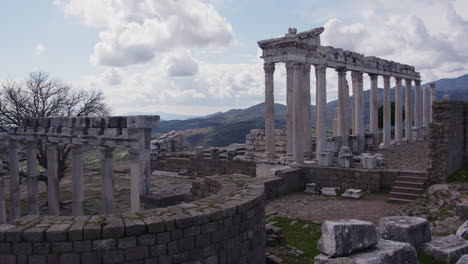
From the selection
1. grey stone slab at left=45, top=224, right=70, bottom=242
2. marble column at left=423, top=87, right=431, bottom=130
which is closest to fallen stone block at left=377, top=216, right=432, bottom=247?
grey stone slab at left=45, top=224, right=70, bottom=242

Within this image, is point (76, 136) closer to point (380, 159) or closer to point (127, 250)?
point (127, 250)

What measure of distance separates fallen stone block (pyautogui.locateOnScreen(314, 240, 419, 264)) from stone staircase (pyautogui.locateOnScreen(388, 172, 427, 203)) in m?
8.42

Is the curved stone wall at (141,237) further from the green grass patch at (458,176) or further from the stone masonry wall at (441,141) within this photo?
the green grass patch at (458,176)

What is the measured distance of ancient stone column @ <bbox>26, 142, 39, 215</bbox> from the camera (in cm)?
1650

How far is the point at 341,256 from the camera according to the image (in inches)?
253

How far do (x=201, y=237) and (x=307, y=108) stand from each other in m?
15.8

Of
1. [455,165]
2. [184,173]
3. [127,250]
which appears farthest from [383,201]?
[184,173]

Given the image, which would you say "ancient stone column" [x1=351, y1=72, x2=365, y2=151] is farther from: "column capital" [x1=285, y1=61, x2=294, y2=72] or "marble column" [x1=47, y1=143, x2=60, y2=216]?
"marble column" [x1=47, y1=143, x2=60, y2=216]

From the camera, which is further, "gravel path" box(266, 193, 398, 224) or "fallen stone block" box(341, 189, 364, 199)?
"fallen stone block" box(341, 189, 364, 199)

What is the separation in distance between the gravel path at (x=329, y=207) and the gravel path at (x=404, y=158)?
3976 mm

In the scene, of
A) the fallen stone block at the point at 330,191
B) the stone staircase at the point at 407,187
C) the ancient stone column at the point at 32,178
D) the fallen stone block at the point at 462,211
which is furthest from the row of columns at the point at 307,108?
the ancient stone column at the point at 32,178

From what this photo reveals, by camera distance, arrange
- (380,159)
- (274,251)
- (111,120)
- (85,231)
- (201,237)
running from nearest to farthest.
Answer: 1. (85,231)
2. (201,237)
3. (274,251)
4. (111,120)
5. (380,159)

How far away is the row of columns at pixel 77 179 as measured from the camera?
40.5ft

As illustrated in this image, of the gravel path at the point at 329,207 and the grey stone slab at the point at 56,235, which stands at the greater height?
the grey stone slab at the point at 56,235
